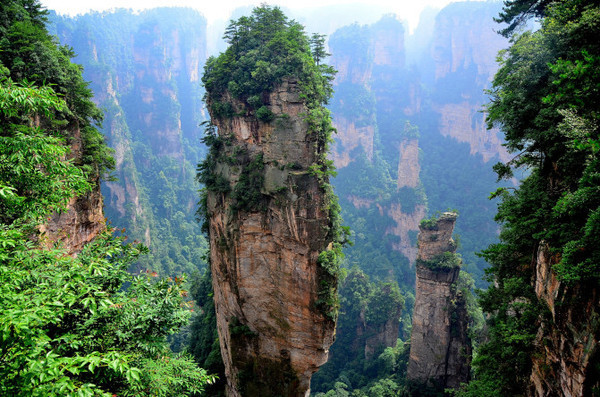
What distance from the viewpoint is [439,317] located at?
2302 cm

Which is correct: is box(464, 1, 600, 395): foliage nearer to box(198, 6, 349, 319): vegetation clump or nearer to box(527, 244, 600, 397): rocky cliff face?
box(527, 244, 600, 397): rocky cliff face

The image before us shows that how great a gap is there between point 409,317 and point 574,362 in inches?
1636

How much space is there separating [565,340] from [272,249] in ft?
37.7

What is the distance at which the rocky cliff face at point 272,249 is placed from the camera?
47.8 ft

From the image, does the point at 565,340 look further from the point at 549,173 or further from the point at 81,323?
the point at 81,323

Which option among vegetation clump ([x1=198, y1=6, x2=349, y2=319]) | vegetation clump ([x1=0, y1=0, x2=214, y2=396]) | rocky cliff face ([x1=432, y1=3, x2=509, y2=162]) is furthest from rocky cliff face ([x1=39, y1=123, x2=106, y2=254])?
rocky cliff face ([x1=432, y1=3, x2=509, y2=162])

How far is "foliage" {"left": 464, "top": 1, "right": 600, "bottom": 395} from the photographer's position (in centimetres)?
505

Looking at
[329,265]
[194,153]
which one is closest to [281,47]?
[329,265]

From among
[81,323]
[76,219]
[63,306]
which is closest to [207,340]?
[76,219]

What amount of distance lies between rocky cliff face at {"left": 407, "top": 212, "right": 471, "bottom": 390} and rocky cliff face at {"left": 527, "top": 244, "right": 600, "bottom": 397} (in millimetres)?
17350

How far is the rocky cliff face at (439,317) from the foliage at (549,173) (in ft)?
46.0

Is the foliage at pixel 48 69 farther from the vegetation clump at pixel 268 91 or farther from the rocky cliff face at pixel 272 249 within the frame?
the rocky cliff face at pixel 272 249

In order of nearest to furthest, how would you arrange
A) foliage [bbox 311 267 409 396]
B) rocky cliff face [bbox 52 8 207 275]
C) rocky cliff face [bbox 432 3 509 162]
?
foliage [bbox 311 267 409 396] < rocky cliff face [bbox 52 8 207 275] < rocky cliff face [bbox 432 3 509 162]

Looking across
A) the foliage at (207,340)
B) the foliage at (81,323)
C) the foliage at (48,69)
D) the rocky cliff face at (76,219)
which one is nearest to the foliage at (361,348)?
the foliage at (207,340)
